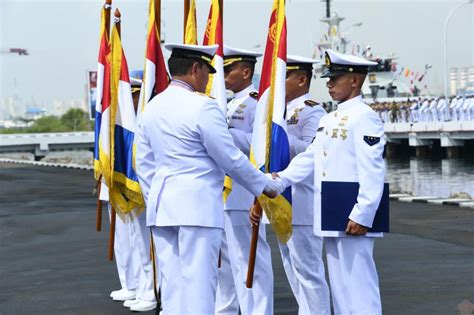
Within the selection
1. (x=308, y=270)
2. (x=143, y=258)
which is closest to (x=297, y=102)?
(x=308, y=270)

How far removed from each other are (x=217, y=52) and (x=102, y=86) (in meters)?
2.10

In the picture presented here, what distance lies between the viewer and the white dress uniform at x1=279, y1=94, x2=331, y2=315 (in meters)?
6.33

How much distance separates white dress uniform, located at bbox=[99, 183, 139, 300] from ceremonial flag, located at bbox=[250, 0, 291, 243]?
2130 millimetres

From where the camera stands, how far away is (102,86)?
8617 millimetres

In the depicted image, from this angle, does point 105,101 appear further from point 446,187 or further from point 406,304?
point 446,187

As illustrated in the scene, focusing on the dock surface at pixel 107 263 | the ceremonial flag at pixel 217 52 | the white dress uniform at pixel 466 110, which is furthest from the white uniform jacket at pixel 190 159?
the white dress uniform at pixel 466 110

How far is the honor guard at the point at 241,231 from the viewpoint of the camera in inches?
257

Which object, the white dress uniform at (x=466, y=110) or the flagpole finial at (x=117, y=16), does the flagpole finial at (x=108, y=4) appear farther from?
the white dress uniform at (x=466, y=110)

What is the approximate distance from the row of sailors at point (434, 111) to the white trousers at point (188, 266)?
137 feet

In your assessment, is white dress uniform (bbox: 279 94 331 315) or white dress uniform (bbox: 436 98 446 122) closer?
white dress uniform (bbox: 279 94 331 315)

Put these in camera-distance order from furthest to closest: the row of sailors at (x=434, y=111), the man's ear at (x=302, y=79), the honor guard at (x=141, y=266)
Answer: the row of sailors at (x=434, y=111), the honor guard at (x=141, y=266), the man's ear at (x=302, y=79)

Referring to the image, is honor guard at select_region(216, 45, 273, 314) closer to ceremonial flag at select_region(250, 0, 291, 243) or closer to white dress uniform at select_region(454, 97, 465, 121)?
ceremonial flag at select_region(250, 0, 291, 243)

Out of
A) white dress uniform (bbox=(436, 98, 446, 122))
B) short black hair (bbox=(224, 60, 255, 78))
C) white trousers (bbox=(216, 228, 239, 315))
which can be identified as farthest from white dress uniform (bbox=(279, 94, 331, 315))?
white dress uniform (bbox=(436, 98, 446, 122))

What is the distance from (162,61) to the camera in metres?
7.36
